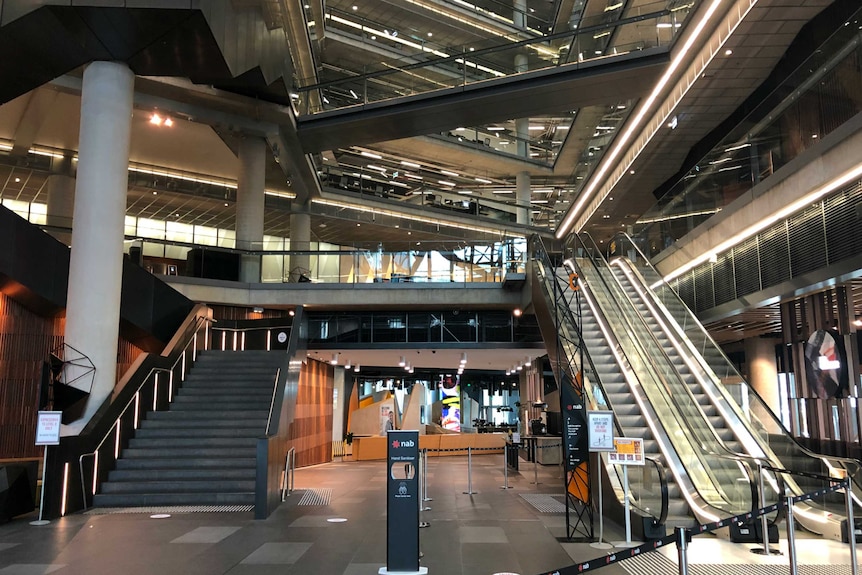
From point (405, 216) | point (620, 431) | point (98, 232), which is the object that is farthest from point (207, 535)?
point (405, 216)

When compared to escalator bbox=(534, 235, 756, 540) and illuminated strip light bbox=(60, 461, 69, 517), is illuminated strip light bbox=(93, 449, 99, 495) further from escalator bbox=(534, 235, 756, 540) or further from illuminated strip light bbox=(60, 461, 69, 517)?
escalator bbox=(534, 235, 756, 540)

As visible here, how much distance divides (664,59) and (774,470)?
1026cm

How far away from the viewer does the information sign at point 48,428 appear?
904 cm

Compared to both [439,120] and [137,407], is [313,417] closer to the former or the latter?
[137,407]

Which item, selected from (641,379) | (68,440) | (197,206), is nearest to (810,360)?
(641,379)

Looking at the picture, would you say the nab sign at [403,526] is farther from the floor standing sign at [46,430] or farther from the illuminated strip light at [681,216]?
the illuminated strip light at [681,216]

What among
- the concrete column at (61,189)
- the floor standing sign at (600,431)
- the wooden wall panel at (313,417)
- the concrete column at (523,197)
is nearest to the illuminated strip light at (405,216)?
the concrete column at (523,197)

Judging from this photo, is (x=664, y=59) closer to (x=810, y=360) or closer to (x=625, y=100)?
(x=625, y=100)

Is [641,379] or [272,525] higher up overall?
[641,379]

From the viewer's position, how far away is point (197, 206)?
28047 mm

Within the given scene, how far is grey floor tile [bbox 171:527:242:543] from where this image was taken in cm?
785

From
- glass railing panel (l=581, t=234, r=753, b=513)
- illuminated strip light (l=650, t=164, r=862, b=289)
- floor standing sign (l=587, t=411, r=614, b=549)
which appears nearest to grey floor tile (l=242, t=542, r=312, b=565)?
floor standing sign (l=587, t=411, r=614, b=549)

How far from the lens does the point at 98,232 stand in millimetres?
11508

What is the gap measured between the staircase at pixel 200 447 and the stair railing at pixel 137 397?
0.54 feet
